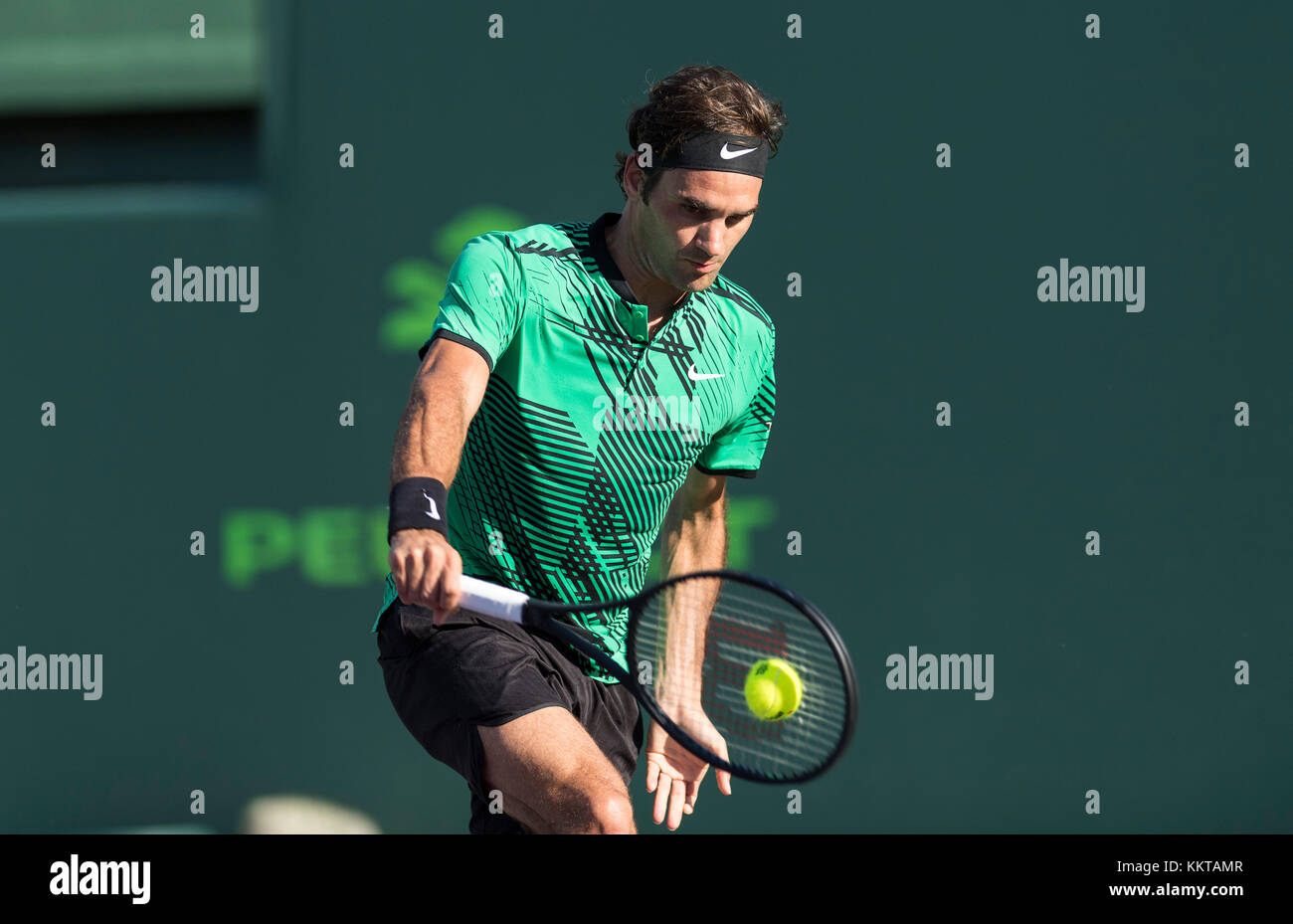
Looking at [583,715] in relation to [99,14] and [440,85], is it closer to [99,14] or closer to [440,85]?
[440,85]

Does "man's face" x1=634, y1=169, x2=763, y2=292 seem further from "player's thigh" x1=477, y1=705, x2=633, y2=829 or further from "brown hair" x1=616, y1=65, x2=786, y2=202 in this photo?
"player's thigh" x1=477, y1=705, x2=633, y2=829

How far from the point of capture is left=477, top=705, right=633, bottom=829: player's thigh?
249 centimetres

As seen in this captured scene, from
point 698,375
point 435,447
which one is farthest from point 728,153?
point 435,447

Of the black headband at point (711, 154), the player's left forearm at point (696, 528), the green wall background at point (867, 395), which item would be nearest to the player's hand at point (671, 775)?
the player's left forearm at point (696, 528)

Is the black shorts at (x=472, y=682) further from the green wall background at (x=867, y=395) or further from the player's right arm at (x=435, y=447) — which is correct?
the green wall background at (x=867, y=395)

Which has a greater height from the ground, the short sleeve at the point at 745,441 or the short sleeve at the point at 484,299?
the short sleeve at the point at 484,299

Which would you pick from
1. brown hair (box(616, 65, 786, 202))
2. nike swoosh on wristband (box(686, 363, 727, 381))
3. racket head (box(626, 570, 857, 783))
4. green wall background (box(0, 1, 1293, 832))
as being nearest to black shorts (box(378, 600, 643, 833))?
racket head (box(626, 570, 857, 783))

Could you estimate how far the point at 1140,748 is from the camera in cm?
447

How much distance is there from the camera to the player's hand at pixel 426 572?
2.26 m

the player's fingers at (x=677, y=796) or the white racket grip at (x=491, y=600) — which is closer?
the white racket grip at (x=491, y=600)

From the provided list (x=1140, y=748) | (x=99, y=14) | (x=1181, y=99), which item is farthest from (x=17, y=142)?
(x=1140, y=748)

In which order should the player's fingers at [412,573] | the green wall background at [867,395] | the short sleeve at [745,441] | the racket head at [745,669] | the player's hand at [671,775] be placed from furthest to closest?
1. the green wall background at [867,395]
2. the short sleeve at [745,441]
3. the player's hand at [671,775]
4. the racket head at [745,669]
5. the player's fingers at [412,573]

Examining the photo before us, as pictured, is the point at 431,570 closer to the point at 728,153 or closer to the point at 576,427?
the point at 576,427

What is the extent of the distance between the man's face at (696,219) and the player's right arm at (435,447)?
448mm
